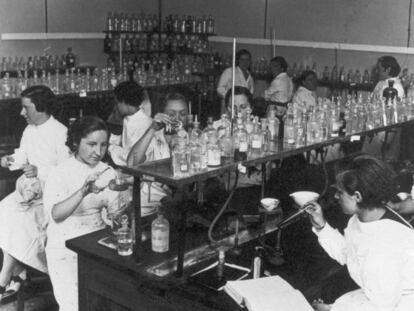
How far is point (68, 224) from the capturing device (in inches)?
116

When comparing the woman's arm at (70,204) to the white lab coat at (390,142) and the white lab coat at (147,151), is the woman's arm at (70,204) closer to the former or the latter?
the white lab coat at (147,151)

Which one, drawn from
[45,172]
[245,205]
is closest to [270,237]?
[245,205]

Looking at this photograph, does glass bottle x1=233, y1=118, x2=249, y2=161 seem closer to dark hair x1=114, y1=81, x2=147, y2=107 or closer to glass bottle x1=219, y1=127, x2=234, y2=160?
glass bottle x1=219, y1=127, x2=234, y2=160

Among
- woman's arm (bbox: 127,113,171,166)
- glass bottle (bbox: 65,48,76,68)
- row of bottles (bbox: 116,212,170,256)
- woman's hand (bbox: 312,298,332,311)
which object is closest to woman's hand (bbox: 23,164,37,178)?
woman's arm (bbox: 127,113,171,166)

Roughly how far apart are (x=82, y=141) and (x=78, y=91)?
3894mm

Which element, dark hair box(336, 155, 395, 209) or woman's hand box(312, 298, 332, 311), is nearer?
dark hair box(336, 155, 395, 209)

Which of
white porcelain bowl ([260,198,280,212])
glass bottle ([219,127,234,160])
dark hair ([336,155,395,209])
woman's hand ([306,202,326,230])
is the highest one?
glass bottle ([219,127,234,160])

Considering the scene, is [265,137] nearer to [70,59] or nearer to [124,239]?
[124,239]

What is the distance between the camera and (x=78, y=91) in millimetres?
6727

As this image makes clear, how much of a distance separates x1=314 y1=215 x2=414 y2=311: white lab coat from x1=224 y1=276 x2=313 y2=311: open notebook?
20cm

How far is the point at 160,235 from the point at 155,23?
279 inches

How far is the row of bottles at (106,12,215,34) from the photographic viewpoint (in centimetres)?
891

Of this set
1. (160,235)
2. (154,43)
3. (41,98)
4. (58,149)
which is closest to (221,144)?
(160,235)

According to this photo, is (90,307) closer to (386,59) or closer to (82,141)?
(82,141)
